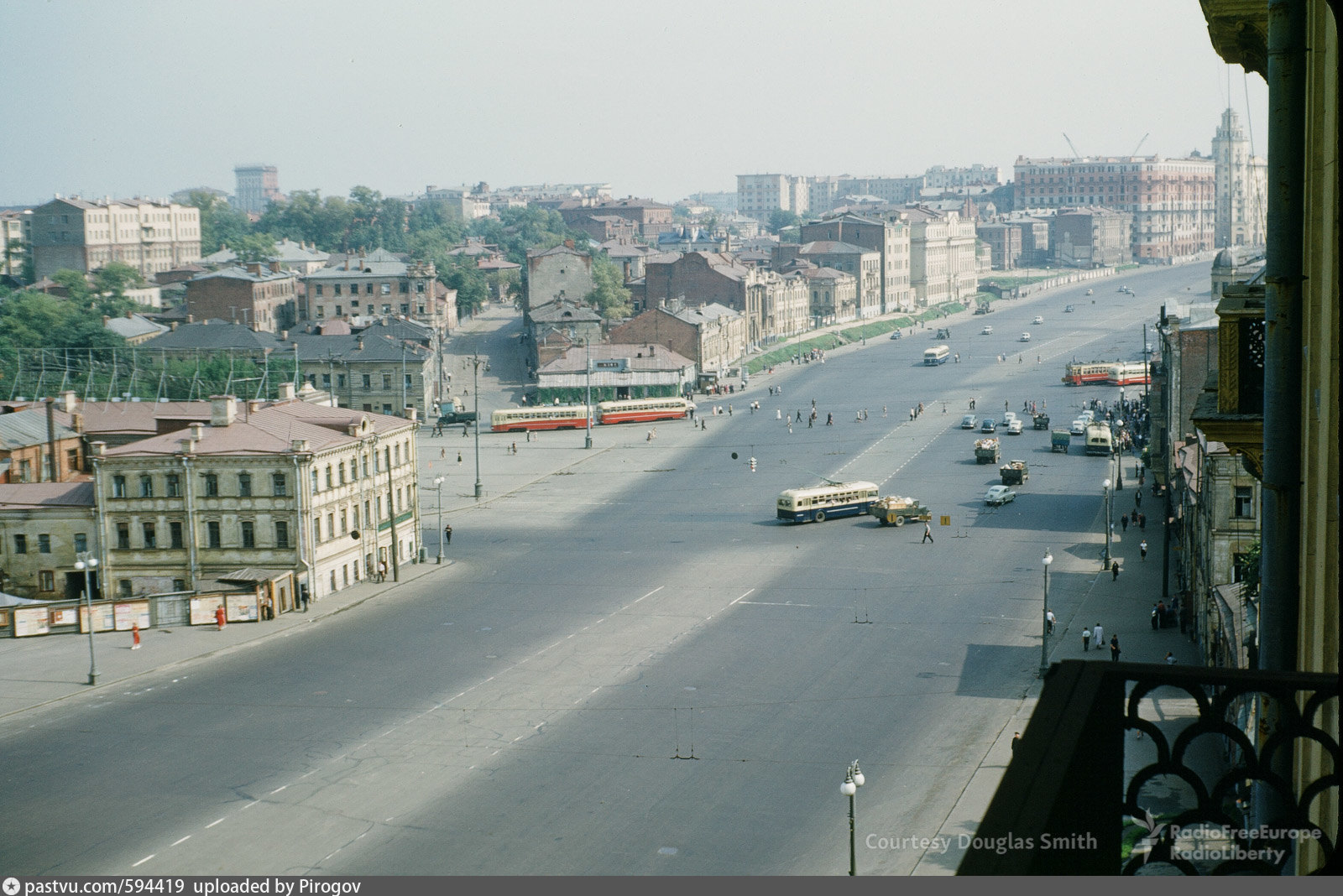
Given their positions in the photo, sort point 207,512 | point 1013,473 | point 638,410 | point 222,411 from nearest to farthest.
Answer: point 207,512, point 222,411, point 1013,473, point 638,410

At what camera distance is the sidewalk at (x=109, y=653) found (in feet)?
131

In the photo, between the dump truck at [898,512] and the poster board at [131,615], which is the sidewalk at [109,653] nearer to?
the poster board at [131,615]

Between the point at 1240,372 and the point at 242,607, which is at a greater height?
the point at 1240,372

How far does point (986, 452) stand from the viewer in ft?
259

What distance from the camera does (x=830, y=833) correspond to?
2748 centimetres

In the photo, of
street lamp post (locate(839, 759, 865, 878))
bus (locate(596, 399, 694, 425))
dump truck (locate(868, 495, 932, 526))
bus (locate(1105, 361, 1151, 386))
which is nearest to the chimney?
dump truck (locate(868, 495, 932, 526))

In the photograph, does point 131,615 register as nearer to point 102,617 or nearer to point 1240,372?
point 102,617

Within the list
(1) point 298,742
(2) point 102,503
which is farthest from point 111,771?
(2) point 102,503

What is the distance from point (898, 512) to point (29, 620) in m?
34.0

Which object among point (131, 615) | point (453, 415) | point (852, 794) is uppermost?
point (453, 415)

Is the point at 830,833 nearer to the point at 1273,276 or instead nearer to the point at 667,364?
the point at 1273,276

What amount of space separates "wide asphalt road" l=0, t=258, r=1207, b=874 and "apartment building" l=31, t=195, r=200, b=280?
385ft

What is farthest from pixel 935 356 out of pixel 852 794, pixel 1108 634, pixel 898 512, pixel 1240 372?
pixel 1240 372

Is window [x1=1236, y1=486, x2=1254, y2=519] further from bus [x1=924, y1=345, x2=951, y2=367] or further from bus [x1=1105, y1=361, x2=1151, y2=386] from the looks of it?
bus [x1=924, y1=345, x2=951, y2=367]
